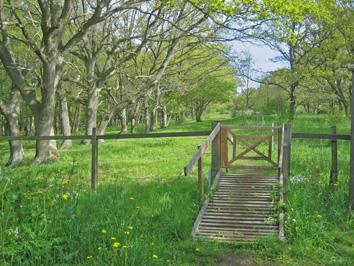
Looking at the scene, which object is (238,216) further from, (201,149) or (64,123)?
(64,123)

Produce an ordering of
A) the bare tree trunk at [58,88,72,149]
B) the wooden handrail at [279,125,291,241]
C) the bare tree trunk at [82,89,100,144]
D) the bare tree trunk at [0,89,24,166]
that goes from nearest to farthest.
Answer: the wooden handrail at [279,125,291,241], the bare tree trunk at [0,89,24,166], the bare tree trunk at [58,88,72,149], the bare tree trunk at [82,89,100,144]

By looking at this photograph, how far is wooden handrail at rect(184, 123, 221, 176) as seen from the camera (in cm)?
559

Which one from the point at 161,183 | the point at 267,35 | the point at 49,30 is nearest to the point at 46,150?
the point at 49,30

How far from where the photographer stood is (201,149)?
671 cm

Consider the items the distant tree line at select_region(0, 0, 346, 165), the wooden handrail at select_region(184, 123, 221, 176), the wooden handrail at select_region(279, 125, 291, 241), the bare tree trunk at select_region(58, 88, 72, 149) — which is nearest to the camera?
the wooden handrail at select_region(184, 123, 221, 176)

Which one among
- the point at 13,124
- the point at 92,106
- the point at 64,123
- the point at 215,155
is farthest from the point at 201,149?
the point at 64,123

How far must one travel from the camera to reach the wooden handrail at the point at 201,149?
5.59m

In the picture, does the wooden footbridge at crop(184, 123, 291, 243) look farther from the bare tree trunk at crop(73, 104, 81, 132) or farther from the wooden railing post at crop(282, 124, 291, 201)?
the bare tree trunk at crop(73, 104, 81, 132)

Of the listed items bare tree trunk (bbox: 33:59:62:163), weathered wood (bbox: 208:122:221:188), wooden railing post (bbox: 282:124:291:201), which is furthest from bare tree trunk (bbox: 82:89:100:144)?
wooden railing post (bbox: 282:124:291:201)

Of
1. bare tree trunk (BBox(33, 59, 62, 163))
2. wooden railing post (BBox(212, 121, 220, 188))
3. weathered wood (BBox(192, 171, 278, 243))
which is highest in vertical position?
bare tree trunk (BBox(33, 59, 62, 163))

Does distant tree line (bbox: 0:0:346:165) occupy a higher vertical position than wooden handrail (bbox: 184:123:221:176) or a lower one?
higher

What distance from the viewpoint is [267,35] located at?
589 inches

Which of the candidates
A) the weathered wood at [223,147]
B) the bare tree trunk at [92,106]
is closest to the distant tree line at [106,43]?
the bare tree trunk at [92,106]

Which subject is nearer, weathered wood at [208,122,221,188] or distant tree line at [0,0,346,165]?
weathered wood at [208,122,221,188]
